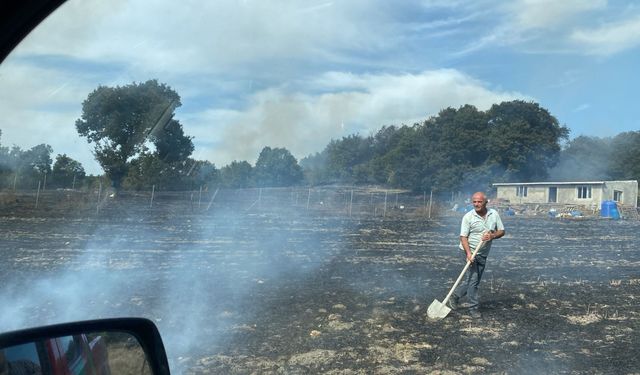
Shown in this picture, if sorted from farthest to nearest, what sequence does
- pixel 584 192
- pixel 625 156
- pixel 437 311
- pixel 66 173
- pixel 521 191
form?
pixel 584 192 → pixel 521 191 → pixel 66 173 → pixel 625 156 → pixel 437 311

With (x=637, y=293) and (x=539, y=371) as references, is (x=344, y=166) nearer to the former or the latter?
(x=637, y=293)

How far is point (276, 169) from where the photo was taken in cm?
1673

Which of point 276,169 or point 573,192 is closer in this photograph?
point 276,169

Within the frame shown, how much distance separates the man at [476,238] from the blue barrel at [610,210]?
25.8 meters

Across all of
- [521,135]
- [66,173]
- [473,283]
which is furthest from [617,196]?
[66,173]

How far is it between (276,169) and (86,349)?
15161 mm

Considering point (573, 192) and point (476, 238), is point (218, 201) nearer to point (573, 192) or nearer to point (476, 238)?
point (476, 238)

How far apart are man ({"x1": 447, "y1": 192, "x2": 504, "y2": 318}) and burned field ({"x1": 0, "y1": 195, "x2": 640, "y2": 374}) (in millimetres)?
229

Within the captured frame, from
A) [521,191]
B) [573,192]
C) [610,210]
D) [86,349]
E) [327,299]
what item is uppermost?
[573,192]

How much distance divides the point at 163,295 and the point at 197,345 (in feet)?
7.26

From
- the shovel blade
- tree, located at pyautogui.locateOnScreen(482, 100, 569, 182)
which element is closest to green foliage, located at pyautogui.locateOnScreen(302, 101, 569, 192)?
tree, located at pyautogui.locateOnScreen(482, 100, 569, 182)

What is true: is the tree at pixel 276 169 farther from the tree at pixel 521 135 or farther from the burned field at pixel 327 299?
the tree at pixel 521 135

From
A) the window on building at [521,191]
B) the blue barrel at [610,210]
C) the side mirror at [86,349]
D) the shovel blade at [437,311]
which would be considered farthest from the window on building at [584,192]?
the side mirror at [86,349]

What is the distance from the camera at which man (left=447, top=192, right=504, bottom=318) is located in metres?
6.51
